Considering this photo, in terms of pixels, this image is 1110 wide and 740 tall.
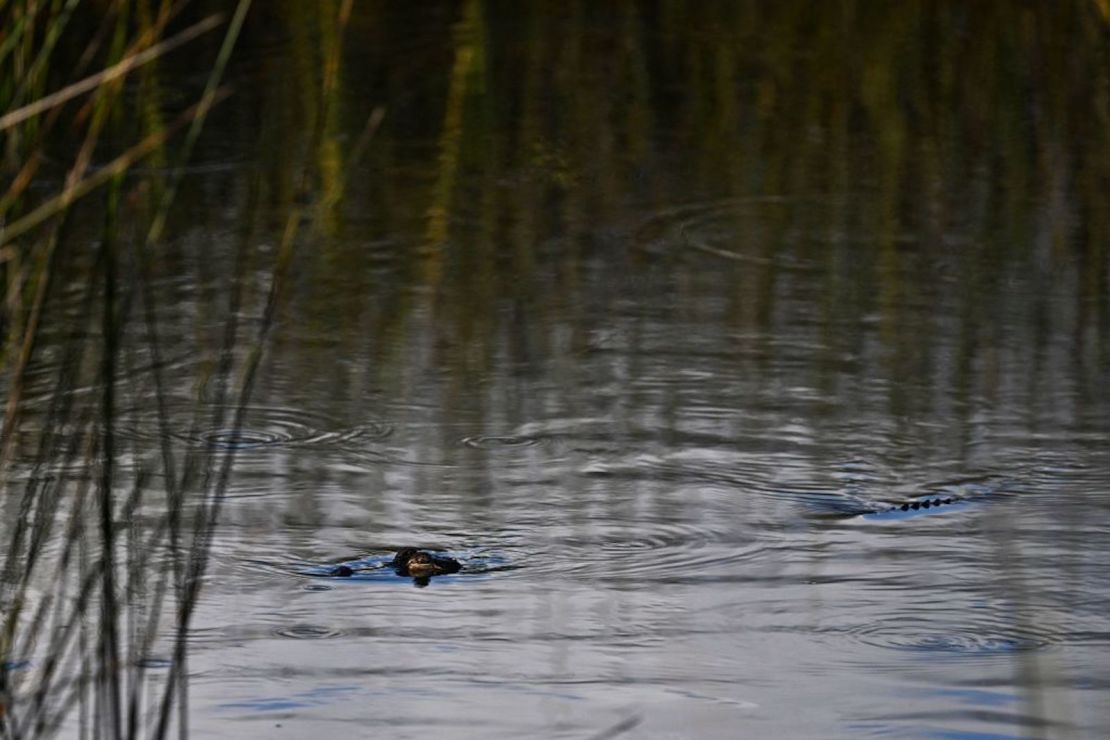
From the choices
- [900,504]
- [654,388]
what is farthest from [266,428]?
[900,504]

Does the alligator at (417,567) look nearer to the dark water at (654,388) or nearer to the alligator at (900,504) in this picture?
the dark water at (654,388)

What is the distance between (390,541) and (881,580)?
25.3 inches

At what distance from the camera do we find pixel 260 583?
254 cm

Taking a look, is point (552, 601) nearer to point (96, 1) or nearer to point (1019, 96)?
point (1019, 96)

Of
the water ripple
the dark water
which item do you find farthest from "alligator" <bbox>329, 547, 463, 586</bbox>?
the water ripple

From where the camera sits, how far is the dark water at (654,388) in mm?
2260

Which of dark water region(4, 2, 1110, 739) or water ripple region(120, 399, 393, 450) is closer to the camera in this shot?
dark water region(4, 2, 1110, 739)

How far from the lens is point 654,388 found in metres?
3.34

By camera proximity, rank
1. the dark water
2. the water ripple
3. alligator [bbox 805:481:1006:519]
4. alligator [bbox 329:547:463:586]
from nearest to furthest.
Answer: the dark water → alligator [bbox 329:547:463:586] → alligator [bbox 805:481:1006:519] → the water ripple

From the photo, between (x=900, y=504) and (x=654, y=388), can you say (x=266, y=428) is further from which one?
(x=900, y=504)

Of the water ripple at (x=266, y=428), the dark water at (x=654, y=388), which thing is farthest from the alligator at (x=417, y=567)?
the water ripple at (x=266, y=428)

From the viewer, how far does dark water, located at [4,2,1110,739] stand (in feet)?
7.41

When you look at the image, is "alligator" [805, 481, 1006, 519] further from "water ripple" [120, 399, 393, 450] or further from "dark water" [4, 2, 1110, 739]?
"water ripple" [120, 399, 393, 450]

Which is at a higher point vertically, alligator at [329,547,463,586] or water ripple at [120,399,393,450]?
water ripple at [120,399,393,450]
